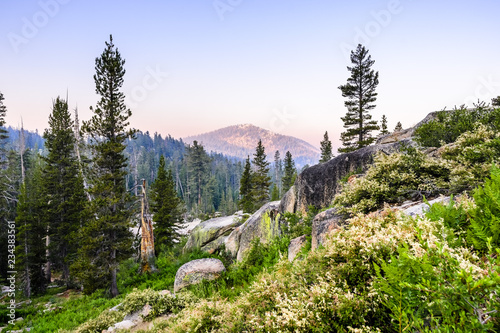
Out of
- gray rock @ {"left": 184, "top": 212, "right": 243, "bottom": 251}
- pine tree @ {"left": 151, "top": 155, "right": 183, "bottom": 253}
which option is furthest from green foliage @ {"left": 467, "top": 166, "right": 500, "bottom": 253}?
pine tree @ {"left": 151, "top": 155, "right": 183, "bottom": 253}

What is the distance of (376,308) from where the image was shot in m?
2.29

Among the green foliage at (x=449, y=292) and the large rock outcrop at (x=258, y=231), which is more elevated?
the green foliage at (x=449, y=292)

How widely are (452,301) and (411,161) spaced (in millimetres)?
5359

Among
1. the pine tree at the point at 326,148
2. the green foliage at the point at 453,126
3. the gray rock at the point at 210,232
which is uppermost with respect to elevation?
the pine tree at the point at 326,148

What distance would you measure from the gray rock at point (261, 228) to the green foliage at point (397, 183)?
6.44 meters

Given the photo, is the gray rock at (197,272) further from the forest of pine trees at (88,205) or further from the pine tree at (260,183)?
the pine tree at (260,183)

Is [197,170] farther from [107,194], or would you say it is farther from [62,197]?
[107,194]

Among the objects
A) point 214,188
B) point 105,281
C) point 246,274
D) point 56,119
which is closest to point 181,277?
point 246,274

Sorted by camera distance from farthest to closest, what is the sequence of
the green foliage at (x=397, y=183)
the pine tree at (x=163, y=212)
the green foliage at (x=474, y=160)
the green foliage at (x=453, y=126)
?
the pine tree at (x=163, y=212) < the green foliage at (x=453, y=126) < the green foliage at (x=397, y=183) < the green foliage at (x=474, y=160)

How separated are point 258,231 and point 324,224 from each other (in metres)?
7.26

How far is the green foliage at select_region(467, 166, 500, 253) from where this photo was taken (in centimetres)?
220

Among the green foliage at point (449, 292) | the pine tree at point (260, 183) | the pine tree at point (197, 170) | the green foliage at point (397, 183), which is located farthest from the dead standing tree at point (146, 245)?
the pine tree at point (197, 170)

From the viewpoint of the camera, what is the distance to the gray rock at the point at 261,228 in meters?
12.0

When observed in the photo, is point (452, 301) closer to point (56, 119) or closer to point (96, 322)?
point (96, 322)
